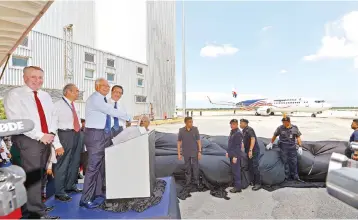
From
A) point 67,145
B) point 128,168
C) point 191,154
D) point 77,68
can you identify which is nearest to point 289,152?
point 191,154

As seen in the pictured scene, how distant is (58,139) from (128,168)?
806mm

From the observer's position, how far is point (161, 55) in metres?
20.3

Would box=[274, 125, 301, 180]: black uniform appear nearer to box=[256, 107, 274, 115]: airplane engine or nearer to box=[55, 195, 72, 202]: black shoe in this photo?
box=[55, 195, 72, 202]: black shoe

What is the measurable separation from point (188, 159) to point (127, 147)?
1846 millimetres

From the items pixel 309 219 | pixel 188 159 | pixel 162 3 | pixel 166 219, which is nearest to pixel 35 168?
pixel 166 219

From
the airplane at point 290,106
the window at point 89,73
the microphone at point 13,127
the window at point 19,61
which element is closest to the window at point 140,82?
the window at point 89,73

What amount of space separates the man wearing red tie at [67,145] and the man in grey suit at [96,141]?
0.43 metres

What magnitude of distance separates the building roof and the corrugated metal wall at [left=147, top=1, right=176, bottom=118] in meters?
16.0

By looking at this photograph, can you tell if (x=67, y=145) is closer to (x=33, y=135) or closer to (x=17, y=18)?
(x=33, y=135)

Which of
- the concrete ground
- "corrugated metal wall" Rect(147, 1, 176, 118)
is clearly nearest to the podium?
the concrete ground

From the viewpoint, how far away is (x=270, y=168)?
396 centimetres

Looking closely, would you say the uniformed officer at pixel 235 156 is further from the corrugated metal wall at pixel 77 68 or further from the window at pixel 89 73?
the window at pixel 89 73

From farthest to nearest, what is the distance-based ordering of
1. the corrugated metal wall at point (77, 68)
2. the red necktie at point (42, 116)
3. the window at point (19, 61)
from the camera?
the corrugated metal wall at point (77, 68) < the window at point (19, 61) < the red necktie at point (42, 116)

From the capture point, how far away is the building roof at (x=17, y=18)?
2074 millimetres
